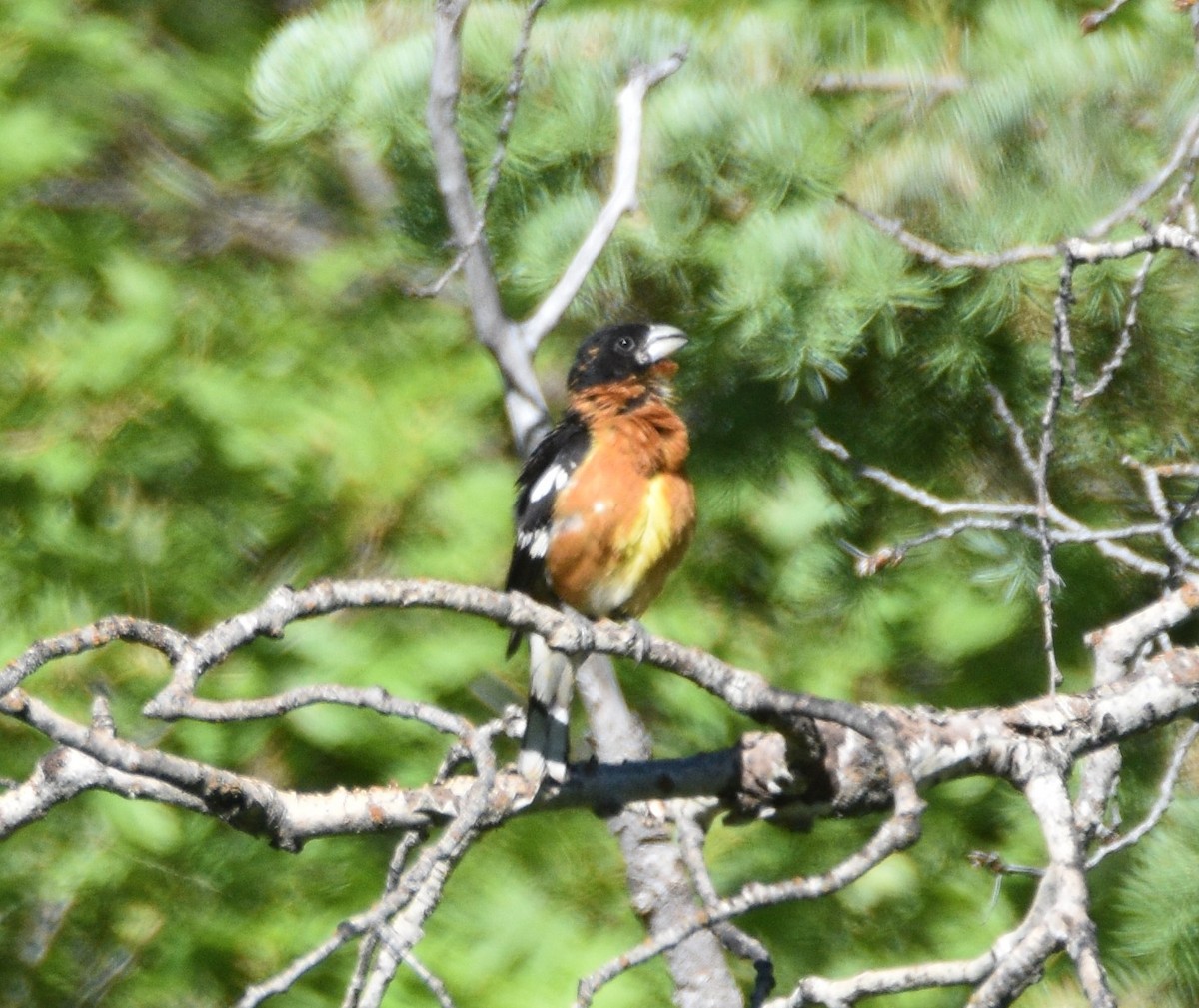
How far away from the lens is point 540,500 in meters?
3.95

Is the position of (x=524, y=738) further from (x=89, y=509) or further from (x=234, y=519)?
(x=89, y=509)

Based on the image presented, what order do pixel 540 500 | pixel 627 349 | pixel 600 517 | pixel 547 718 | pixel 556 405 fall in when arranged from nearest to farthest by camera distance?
pixel 547 718, pixel 600 517, pixel 540 500, pixel 627 349, pixel 556 405

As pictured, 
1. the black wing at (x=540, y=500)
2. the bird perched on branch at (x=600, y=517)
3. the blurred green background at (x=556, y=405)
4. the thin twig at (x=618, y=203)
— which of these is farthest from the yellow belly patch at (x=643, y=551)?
the blurred green background at (x=556, y=405)

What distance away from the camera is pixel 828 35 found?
4777 mm

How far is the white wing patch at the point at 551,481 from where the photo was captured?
3932 mm

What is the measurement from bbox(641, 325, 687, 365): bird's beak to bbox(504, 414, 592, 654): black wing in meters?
0.34

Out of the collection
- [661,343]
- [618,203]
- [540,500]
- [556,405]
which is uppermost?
[556,405]

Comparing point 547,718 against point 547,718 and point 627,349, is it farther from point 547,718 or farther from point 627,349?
point 627,349

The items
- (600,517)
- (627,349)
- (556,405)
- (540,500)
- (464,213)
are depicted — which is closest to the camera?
(600,517)

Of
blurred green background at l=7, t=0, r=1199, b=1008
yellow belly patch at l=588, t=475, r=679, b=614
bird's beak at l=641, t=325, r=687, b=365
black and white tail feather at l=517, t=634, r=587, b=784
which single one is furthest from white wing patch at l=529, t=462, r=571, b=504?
blurred green background at l=7, t=0, r=1199, b=1008

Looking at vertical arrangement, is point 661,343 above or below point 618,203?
below

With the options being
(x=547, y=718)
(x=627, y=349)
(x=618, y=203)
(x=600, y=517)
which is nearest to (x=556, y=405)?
(x=627, y=349)

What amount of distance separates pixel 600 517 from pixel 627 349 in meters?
0.66

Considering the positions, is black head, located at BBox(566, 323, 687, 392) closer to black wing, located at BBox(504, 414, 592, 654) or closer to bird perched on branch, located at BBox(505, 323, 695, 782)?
bird perched on branch, located at BBox(505, 323, 695, 782)
